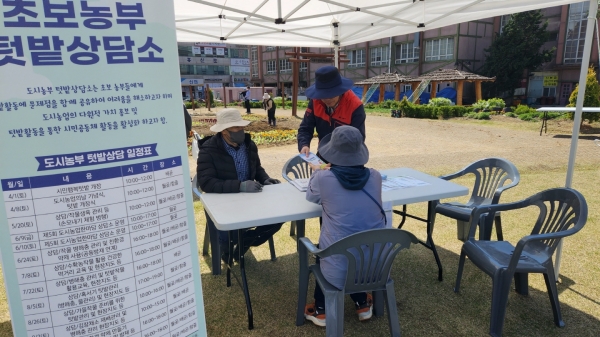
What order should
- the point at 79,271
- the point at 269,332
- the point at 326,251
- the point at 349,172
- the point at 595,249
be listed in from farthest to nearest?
the point at 595,249 → the point at 269,332 → the point at 349,172 → the point at 326,251 → the point at 79,271

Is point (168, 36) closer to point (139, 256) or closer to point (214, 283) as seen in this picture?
point (139, 256)

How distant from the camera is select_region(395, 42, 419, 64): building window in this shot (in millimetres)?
32469

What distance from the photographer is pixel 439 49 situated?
30719 millimetres

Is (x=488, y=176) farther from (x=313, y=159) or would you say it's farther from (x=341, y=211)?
(x=341, y=211)

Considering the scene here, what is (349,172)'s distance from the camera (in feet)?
7.90

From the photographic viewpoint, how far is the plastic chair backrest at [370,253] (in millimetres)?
2258

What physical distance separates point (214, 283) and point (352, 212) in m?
1.71

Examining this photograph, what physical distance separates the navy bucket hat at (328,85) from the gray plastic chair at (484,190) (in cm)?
153

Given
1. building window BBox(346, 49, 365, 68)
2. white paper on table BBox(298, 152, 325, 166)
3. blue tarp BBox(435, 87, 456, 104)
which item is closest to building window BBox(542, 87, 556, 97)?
blue tarp BBox(435, 87, 456, 104)

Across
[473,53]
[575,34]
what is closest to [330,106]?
[575,34]

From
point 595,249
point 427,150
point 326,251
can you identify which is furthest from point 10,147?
point 427,150

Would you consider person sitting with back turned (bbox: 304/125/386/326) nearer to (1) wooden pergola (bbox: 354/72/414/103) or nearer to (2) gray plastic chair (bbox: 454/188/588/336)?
(2) gray plastic chair (bbox: 454/188/588/336)

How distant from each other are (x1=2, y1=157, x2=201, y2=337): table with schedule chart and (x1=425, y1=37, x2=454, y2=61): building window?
32123 mm

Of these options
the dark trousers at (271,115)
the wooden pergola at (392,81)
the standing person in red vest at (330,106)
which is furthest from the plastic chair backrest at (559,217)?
the wooden pergola at (392,81)
